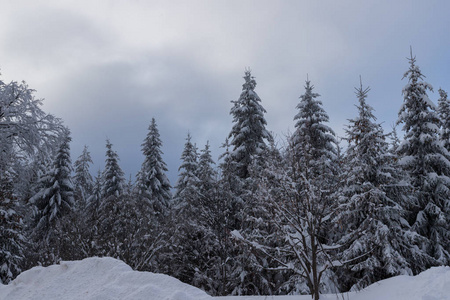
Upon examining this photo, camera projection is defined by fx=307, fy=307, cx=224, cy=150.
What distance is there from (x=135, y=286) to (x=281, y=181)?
18.2ft

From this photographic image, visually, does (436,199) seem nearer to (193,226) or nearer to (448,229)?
(448,229)

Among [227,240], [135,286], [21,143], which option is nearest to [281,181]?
[135,286]

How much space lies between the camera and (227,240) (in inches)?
595

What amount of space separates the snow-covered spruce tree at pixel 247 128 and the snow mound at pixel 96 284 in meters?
12.4

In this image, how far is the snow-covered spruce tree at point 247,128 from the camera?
61.5 ft

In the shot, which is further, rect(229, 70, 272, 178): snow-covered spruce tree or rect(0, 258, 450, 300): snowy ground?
rect(229, 70, 272, 178): snow-covered spruce tree

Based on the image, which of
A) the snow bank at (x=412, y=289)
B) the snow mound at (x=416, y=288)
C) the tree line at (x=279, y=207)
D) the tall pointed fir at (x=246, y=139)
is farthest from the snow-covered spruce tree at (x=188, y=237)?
the snow mound at (x=416, y=288)

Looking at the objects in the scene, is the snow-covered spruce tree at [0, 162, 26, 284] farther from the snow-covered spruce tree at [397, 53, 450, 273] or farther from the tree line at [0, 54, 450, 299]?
the snow-covered spruce tree at [397, 53, 450, 273]

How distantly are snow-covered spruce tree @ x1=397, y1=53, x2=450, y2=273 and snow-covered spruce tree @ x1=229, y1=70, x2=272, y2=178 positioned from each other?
758 centimetres

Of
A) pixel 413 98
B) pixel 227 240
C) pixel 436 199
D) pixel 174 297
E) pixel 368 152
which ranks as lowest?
pixel 174 297

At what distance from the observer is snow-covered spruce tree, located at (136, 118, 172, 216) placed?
25.5 metres

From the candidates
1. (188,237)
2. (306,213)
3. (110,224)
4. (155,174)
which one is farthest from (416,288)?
(155,174)

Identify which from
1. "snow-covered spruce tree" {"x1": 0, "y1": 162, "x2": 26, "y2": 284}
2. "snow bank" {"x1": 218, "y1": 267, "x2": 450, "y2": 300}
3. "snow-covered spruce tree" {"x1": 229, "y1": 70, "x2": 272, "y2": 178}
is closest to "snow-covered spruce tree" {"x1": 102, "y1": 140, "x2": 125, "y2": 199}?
"snow-covered spruce tree" {"x1": 0, "y1": 162, "x2": 26, "y2": 284}

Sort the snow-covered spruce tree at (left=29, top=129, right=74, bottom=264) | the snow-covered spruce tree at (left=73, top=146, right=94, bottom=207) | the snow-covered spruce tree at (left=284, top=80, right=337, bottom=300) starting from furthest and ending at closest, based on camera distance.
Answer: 1. the snow-covered spruce tree at (left=73, top=146, right=94, bottom=207)
2. the snow-covered spruce tree at (left=29, top=129, right=74, bottom=264)
3. the snow-covered spruce tree at (left=284, top=80, right=337, bottom=300)
